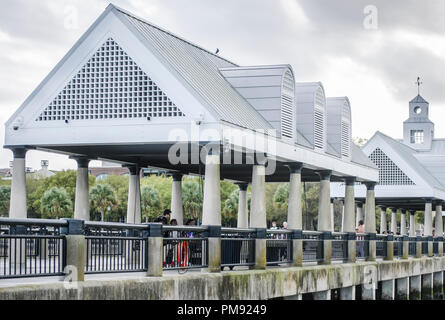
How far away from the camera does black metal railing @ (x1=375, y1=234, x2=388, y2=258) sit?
4538 centimetres

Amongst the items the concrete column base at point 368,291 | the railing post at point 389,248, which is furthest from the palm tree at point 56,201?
the concrete column base at point 368,291

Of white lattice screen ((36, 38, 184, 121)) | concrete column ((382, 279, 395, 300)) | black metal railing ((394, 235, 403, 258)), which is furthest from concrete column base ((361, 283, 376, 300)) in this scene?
white lattice screen ((36, 38, 184, 121))

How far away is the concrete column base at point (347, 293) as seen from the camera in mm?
36969

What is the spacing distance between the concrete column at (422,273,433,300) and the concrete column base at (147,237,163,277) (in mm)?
33118

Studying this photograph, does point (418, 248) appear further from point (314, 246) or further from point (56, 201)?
point (56, 201)

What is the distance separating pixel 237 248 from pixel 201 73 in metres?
5.95

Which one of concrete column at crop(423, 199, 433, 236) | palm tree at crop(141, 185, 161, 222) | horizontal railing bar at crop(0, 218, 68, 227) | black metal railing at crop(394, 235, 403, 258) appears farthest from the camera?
palm tree at crop(141, 185, 161, 222)

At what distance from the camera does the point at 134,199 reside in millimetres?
34938

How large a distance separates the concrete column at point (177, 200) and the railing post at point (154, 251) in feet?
50.1

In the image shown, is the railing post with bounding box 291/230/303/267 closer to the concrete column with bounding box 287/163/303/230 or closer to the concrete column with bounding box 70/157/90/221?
the concrete column with bounding box 287/163/303/230

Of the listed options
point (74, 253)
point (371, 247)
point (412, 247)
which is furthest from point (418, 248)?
point (74, 253)

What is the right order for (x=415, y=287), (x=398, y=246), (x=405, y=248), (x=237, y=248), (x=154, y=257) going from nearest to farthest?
(x=154, y=257)
(x=237, y=248)
(x=398, y=246)
(x=405, y=248)
(x=415, y=287)

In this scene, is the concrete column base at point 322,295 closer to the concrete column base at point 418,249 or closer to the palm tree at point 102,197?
the concrete column base at point 418,249
